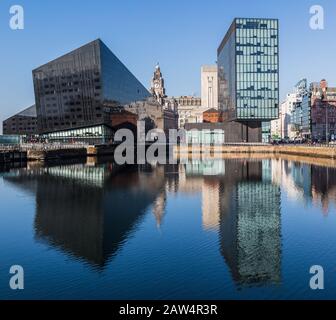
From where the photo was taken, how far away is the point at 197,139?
452 feet

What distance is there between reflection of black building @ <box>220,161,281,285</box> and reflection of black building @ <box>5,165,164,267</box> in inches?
238

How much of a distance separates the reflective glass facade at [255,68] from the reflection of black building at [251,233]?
7653cm

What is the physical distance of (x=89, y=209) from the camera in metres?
35.1

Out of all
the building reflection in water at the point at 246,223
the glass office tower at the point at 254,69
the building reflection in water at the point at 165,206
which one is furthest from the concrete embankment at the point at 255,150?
the building reflection in water at the point at 246,223

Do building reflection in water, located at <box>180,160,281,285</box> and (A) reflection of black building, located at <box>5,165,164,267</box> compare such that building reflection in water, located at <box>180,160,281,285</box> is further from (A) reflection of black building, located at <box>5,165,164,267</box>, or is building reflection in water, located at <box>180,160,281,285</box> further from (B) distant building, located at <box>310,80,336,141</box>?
(B) distant building, located at <box>310,80,336,141</box>

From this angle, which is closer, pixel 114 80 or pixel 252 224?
pixel 252 224

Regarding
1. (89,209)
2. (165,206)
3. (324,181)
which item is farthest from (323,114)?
(89,209)

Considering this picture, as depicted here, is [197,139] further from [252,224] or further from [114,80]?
[252,224]

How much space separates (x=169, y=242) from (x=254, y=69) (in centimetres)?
10147

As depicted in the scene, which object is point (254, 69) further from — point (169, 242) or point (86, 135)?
point (169, 242)
